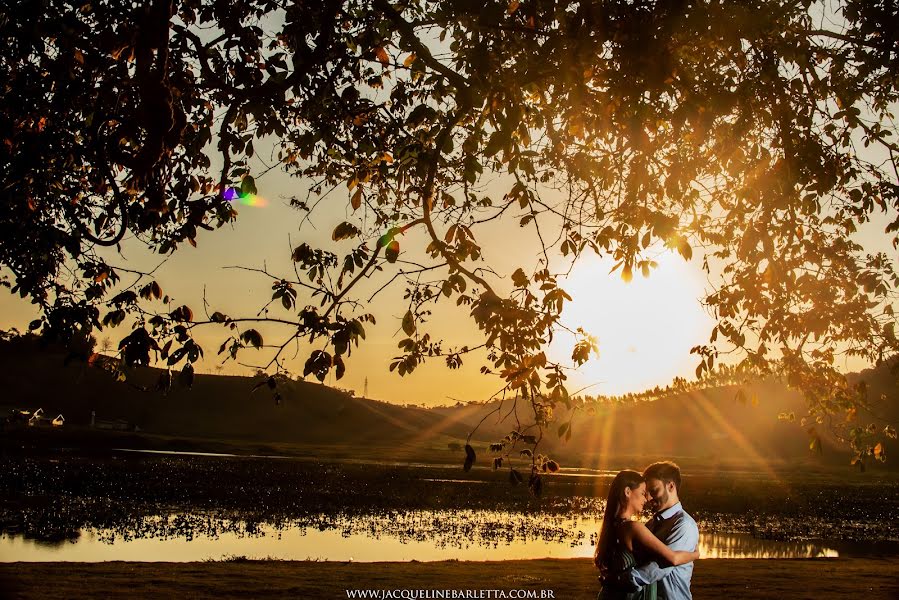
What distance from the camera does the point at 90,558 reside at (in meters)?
23.8

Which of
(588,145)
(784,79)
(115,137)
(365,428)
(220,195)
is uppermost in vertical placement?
(784,79)

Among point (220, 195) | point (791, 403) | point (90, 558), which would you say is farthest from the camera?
point (791, 403)

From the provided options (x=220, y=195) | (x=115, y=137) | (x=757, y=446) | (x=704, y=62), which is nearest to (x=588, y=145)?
(x=704, y=62)

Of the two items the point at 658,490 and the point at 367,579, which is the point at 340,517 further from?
the point at 658,490

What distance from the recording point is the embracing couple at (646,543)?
19.9 ft

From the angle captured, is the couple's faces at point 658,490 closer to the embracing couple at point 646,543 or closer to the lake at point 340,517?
the embracing couple at point 646,543

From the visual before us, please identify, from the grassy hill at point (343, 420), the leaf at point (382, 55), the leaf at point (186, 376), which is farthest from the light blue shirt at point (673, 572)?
the grassy hill at point (343, 420)

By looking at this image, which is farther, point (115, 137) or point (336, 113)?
point (336, 113)

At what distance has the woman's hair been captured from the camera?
247 inches

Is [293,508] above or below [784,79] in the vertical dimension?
below

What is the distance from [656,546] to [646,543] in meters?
0.08

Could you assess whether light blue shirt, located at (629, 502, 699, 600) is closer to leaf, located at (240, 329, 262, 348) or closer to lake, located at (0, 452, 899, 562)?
leaf, located at (240, 329, 262, 348)

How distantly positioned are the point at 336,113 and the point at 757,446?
165 metres

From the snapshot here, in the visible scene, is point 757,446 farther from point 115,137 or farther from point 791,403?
point 115,137
